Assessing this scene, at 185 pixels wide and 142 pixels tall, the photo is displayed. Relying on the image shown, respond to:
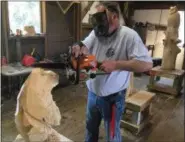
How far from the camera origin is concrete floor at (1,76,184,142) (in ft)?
6.34

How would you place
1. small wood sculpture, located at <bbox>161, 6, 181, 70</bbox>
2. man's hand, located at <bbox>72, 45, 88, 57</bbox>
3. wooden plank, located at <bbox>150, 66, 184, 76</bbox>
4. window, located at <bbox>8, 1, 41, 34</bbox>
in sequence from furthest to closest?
wooden plank, located at <bbox>150, 66, 184, 76</bbox>, small wood sculpture, located at <bbox>161, 6, 181, 70</bbox>, window, located at <bbox>8, 1, 41, 34</bbox>, man's hand, located at <bbox>72, 45, 88, 57</bbox>

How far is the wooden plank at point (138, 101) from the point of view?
192cm

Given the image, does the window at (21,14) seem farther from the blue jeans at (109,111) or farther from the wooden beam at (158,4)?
the wooden beam at (158,4)

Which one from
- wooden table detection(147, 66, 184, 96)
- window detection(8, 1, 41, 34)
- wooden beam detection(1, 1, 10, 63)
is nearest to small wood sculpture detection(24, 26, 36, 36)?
window detection(8, 1, 41, 34)

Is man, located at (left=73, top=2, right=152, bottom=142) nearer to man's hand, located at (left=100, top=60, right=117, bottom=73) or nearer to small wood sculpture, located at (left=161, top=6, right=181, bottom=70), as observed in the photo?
man's hand, located at (left=100, top=60, right=117, bottom=73)

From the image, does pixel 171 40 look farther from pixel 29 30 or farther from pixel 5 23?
pixel 5 23

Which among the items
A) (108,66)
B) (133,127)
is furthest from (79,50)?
(133,127)

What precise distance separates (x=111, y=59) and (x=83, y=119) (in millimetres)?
1264

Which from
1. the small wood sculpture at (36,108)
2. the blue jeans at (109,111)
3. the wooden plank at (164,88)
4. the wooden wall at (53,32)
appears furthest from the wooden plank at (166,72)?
the small wood sculpture at (36,108)

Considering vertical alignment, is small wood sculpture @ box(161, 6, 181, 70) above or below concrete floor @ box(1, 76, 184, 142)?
above

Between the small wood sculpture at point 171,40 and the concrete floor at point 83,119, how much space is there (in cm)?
61

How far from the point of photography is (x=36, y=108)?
0.69 meters

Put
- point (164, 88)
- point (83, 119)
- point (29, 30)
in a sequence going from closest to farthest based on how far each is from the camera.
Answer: point (83, 119) < point (29, 30) < point (164, 88)

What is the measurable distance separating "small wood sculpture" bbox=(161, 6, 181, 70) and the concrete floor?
1.99 ft
